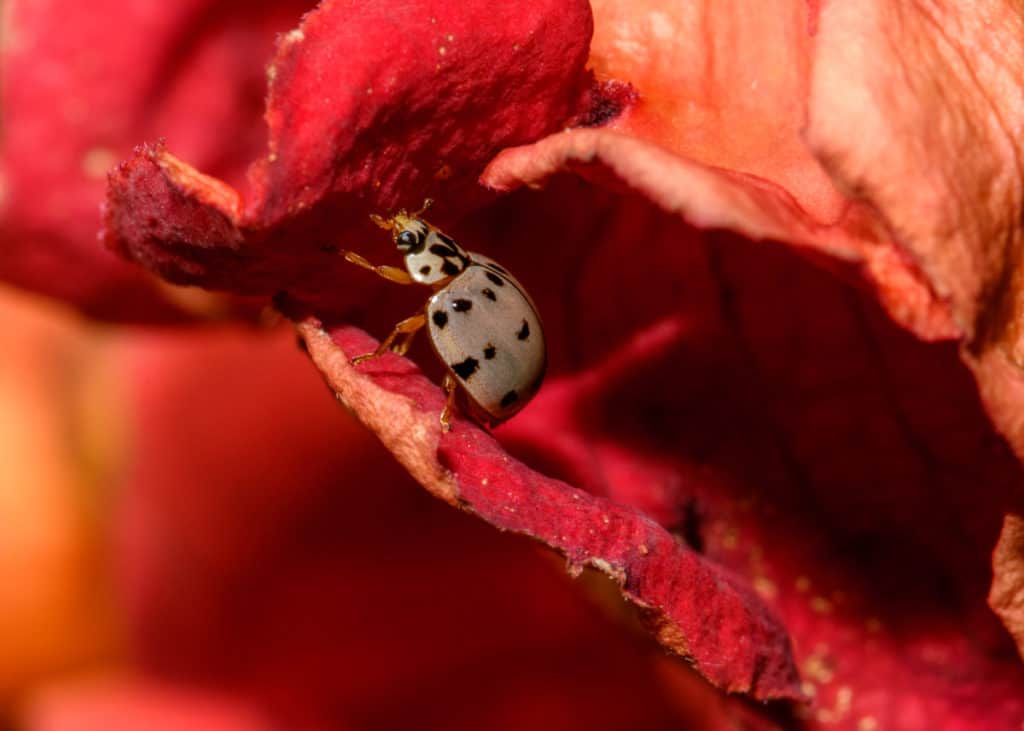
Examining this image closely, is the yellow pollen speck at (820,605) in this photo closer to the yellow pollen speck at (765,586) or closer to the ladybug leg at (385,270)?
the yellow pollen speck at (765,586)

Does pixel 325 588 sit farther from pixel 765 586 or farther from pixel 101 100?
pixel 765 586

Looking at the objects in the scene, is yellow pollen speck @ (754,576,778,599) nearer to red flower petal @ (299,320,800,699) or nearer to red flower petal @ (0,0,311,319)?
red flower petal @ (299,320,800,699)

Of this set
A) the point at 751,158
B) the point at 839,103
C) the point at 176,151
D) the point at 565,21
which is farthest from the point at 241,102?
the point at 839,103

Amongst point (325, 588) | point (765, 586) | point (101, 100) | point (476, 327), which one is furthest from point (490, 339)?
point (325, 588)

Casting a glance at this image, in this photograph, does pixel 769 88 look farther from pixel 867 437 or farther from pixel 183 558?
pixel 183 558

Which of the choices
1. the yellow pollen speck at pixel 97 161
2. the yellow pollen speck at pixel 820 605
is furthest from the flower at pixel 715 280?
the yellow pollen speck at pixel 97 161
